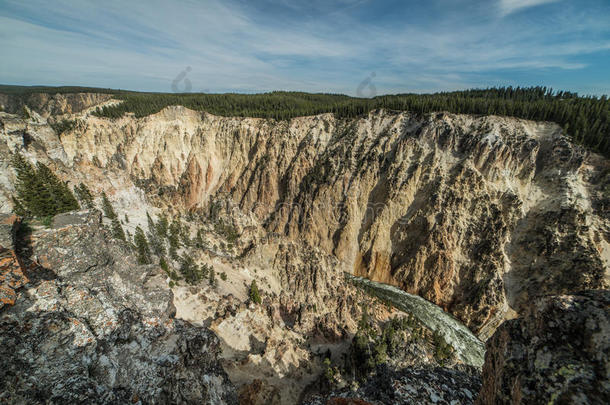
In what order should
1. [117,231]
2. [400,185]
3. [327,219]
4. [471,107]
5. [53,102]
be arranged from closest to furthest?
[117,231]
[400,185]
[471,107]
[327,219]
[53,102]

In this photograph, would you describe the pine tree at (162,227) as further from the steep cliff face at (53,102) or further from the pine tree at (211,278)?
the steep cliff face at (53,102)

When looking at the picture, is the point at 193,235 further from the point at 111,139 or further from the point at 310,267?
the point at 111,139

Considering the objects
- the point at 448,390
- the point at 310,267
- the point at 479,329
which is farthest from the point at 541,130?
the point at 448,390

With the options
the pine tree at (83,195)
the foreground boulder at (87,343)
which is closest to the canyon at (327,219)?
the foreground boulder at (87,343)

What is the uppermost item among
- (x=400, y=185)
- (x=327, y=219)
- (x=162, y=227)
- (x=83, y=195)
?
(x=400, y=185)

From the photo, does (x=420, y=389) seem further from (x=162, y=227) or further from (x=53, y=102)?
(x=53, y=102)

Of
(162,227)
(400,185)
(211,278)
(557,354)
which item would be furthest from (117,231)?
(400,185)
